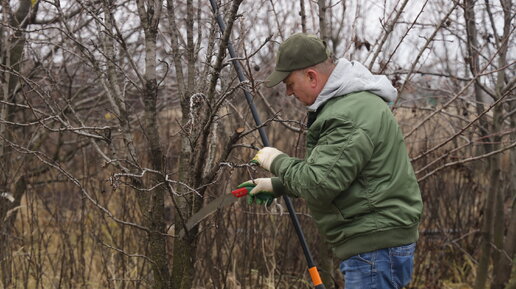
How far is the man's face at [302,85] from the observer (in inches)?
96.4

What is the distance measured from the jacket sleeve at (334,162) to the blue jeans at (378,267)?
1.00 ft

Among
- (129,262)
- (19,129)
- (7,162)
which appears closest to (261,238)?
(129,262)

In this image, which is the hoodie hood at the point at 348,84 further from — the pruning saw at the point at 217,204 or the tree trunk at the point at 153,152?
the tree trunk at the point at 153,152

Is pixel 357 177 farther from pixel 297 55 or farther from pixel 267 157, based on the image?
pixel 297 55

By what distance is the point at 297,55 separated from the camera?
2.40 metres

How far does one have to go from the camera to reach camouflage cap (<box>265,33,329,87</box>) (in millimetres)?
2404

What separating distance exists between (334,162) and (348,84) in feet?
1.15

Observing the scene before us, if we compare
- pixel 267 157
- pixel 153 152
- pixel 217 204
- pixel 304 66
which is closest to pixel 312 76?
pixel 304 66

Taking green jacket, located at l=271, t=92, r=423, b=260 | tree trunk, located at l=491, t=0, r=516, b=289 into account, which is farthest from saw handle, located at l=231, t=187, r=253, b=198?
tree trunk, located at l=491, t=0, r=516, b=289

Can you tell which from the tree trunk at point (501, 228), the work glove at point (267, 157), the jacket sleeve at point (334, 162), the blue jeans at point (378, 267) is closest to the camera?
the jacket sleeve at point (334, 162)

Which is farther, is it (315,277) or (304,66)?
(315,277)

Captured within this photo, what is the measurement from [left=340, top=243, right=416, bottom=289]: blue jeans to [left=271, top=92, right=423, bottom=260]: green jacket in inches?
1.5

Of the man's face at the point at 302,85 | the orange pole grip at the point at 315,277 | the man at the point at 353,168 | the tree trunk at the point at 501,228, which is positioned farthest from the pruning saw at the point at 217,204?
the tree trunk at the point at 501,228

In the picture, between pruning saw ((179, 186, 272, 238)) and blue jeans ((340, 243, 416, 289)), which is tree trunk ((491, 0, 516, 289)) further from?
pruning saw ((179, 186, 272, 238))
